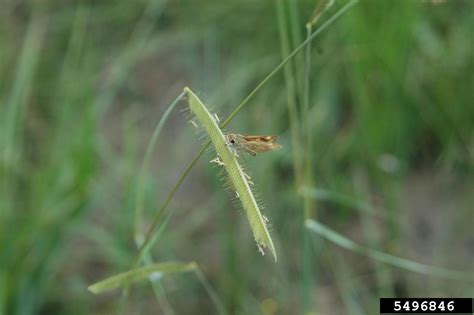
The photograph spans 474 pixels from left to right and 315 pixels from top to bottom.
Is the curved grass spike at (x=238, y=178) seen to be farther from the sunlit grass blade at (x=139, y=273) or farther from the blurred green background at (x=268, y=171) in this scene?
the blurred green background at (x=268, y=171)

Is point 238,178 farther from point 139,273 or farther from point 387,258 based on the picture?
point 387,258

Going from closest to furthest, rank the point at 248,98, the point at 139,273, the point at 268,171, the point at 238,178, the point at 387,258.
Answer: the point at 238,178 < the point at 248,98 < the point at 139,273 < the point at 387,258 < the point at 268,171

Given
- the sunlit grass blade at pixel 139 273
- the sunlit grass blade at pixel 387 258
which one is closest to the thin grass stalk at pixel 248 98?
the sunlit grass blade at pixel 139 273

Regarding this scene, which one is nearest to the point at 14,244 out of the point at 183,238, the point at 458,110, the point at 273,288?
the point at 183,238

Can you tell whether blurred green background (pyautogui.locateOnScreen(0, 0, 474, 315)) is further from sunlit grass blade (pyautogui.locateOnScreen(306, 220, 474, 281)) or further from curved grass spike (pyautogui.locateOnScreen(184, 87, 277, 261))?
curved grass spike (pyautogui.locateOnScreen(184, 87, 277, 261))

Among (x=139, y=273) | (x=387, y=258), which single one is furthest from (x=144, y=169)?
(x=387, y=258)

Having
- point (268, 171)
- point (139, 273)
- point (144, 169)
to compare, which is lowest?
point (139, 273)

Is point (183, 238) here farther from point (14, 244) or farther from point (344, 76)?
point (344, 76)

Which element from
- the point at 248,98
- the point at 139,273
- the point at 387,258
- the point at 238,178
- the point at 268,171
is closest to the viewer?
the point at 238,178
